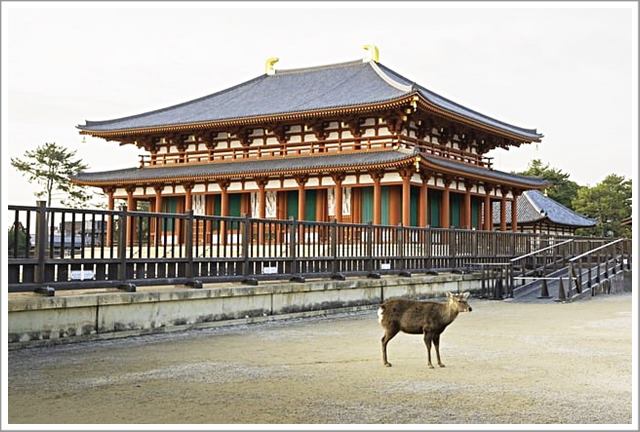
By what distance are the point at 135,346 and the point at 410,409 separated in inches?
196

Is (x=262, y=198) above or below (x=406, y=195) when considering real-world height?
above

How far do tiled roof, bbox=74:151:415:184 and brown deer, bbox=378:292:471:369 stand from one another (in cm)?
1751

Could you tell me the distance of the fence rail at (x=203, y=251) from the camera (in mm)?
9789

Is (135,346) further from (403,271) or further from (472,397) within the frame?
(403,271)

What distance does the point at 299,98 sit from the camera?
32.5 meters

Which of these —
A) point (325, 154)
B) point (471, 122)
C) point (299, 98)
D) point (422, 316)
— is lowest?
point (422, 316)

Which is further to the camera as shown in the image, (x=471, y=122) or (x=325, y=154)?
(x=471, y=122)

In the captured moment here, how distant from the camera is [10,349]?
888 centimetres

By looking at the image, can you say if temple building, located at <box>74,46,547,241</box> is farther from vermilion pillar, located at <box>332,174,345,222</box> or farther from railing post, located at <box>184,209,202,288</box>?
railing post, located at <box>184,209,202,288</box>

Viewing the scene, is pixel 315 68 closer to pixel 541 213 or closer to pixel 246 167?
pixel 246 167

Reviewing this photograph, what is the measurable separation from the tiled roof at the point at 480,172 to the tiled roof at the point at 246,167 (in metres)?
1.53

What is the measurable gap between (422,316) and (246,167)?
22271 millimetres

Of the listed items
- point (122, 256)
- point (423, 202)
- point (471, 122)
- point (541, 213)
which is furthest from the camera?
point (541, 213)

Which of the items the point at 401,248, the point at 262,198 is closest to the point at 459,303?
the point at 401,248
